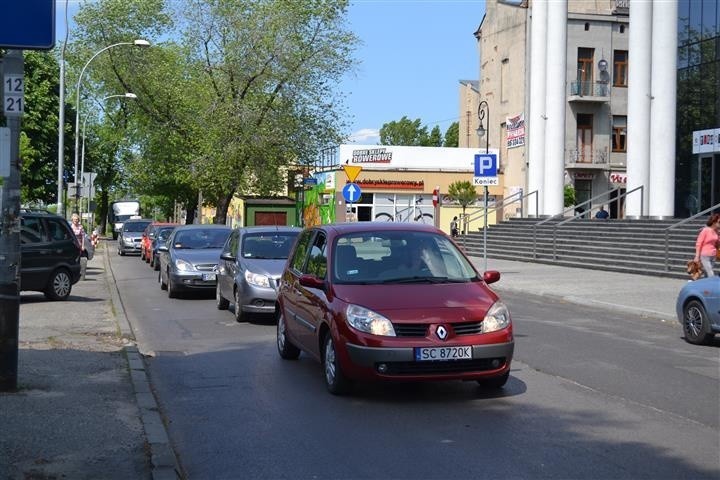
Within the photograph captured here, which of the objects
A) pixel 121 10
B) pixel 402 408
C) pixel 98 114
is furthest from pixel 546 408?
pixel 98 114

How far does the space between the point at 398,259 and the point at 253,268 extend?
6.39m

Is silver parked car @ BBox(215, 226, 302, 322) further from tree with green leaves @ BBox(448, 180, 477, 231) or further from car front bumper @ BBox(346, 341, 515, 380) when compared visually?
tree with green leaves @ BBox(448, 180, 477, 231)

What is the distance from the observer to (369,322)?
805 centimetres

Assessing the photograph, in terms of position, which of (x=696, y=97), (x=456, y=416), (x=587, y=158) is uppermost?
(x=696, y=97)

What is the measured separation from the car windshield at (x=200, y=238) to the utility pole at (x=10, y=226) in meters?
12.6

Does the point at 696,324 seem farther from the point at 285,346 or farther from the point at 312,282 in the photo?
the point at 312,282

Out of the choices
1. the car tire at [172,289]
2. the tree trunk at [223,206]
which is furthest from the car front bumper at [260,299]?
the tree trunk at [223,206]

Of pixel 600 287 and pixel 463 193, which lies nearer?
pixel 600 287

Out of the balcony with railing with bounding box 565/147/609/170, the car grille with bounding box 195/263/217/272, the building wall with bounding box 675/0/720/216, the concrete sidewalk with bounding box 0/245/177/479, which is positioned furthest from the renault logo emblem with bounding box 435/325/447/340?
the balcony with railing with bounding box 565/147/609/170

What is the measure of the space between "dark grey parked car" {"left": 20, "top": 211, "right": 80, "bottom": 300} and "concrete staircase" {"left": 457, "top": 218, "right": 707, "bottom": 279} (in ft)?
50.1

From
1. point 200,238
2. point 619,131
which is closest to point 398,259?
point 200,238

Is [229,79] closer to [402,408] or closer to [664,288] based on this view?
[664,288]

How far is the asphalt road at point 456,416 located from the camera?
6.18 meters

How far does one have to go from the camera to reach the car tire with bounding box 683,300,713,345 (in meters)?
12.5
